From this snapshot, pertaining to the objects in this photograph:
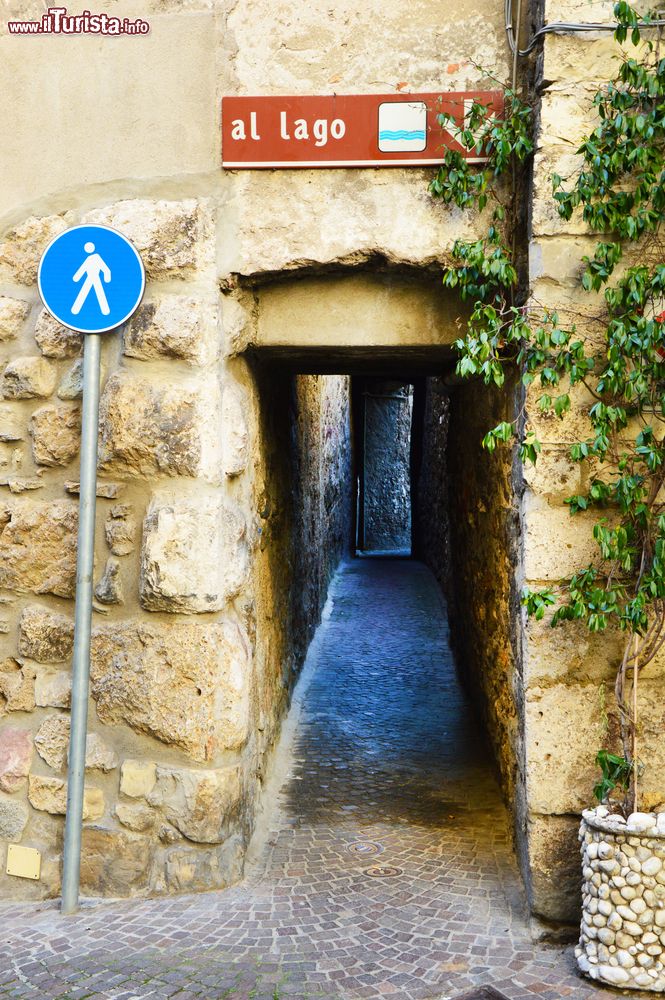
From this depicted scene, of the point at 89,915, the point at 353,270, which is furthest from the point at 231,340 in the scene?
the point at 89,915

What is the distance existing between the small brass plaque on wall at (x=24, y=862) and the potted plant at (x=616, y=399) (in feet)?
6.44

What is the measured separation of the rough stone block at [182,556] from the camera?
9.82ft

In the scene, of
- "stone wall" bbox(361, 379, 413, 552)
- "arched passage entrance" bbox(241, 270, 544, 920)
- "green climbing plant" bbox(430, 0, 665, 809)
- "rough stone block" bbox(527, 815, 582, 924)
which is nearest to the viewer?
"green climbing plant" bbox(430, 0, 665, 809)

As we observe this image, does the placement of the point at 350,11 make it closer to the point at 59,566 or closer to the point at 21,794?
the point at 59,566

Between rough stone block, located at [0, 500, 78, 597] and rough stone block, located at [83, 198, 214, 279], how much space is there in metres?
0.98

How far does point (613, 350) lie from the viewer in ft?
8.70

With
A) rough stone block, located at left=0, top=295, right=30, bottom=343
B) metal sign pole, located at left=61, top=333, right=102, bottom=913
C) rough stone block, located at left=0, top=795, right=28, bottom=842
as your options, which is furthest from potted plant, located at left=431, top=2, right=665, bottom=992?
rough stone block, located at left=0, top=795, right=28, bottom=842

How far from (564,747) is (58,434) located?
2.17m

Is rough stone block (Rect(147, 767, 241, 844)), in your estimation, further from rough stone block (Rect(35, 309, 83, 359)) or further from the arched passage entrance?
rough stone block (Rect(35, 309, 83, 359))

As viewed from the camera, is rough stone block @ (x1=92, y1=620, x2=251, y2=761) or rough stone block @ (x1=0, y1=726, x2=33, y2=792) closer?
rough stone block @ (x1=92, y1=620, x2=251, y2=761)

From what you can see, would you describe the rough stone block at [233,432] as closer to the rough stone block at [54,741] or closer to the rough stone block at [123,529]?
the rough stone block at [123,529]

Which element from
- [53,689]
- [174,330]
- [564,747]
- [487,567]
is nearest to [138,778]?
[53,689]

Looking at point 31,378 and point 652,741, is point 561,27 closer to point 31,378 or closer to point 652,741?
point 31,378

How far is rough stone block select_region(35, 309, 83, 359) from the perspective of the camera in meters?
3.13
